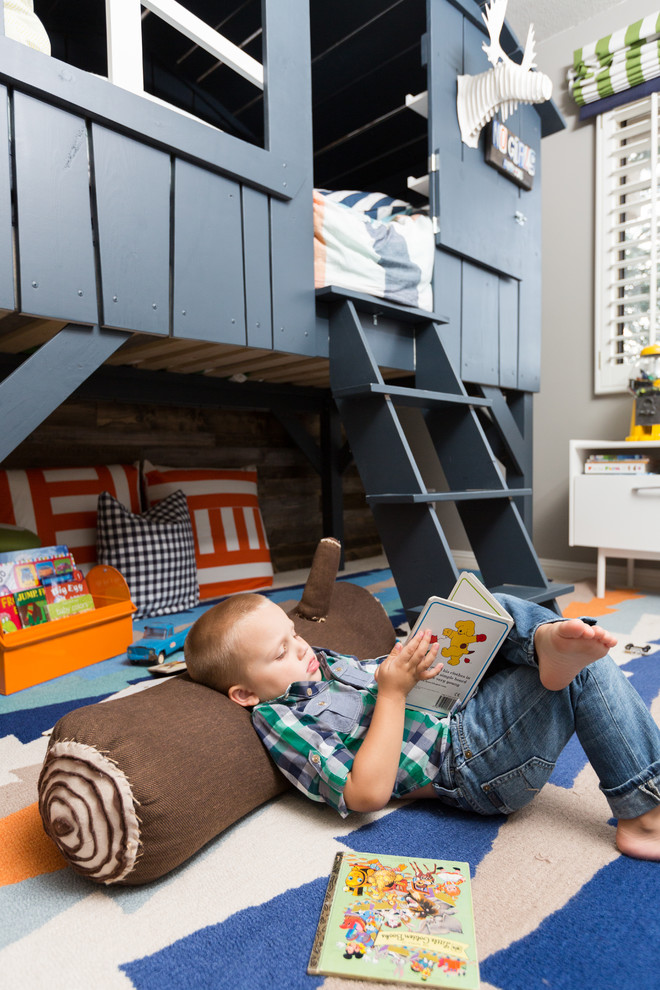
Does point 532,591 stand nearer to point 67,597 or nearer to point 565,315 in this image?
point 67,597

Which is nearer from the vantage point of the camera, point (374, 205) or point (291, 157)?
point (291, 157)

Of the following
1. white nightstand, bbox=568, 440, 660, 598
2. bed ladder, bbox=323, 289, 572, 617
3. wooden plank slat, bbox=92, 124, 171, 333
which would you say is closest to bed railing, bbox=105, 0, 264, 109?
wooden plank slat, bbox=92, 124, 171, 333

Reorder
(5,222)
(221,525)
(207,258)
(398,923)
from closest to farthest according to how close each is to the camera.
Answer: (398,923), (5,222), (207,258), (221,525)

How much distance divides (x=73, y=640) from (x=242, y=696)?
88 cm

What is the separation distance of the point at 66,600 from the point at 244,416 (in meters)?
1.62

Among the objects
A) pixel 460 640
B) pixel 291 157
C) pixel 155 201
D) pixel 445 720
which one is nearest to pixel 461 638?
pixel 460 640

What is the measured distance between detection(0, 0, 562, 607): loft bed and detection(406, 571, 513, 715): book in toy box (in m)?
0.61

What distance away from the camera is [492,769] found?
93 centimetres

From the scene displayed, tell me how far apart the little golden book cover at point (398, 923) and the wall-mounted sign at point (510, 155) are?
223 cm

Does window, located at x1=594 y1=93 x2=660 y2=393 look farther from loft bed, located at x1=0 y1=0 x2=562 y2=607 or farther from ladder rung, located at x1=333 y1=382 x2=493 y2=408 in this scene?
ladder rung, located at x1=333 y1=382 x2=493 y2=408

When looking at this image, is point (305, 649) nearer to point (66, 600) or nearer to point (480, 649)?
point (480, 649)

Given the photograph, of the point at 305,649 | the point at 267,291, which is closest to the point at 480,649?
the point at 305,649

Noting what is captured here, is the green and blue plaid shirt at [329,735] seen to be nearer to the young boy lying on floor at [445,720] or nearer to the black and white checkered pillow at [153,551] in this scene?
the young boy lying on floor at [445,720]

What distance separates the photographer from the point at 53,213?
1.18 meters
